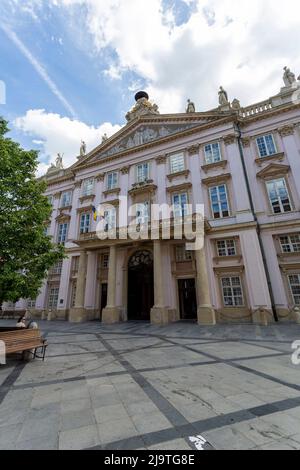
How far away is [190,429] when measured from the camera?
3.20 meters

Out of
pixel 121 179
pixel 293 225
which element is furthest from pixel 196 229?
pixel 121 179

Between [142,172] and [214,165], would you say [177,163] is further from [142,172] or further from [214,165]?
[142,172]

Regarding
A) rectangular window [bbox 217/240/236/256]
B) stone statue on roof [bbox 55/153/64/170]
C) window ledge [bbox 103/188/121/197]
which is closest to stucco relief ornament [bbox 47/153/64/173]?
stone statue on roof [bbox 55/153/64/170]

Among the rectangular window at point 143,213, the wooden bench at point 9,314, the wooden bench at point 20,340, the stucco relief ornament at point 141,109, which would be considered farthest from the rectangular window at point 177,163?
the wooden bench at point 9,314

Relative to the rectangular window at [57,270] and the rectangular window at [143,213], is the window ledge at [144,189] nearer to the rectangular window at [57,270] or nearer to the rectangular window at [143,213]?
the rectangular window at [143,213]

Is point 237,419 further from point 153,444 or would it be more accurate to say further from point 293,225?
point 293,225

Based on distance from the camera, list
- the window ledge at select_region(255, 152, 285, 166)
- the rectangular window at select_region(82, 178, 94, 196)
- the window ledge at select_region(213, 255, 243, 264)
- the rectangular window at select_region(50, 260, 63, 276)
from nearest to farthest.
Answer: the window ledge at select_region(213, 255, 243, 264) < the window ledge at select_region(255, 152, 285, 166) < the rectangular window at select_region(50, 260, 63, 276) < the rectangular window at select_region(82, 178, 94, 196)

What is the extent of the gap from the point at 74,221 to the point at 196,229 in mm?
14140

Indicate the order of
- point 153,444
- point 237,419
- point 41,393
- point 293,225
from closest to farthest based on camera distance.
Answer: point 153,444, point 237,419, point 41,393, point 293,225

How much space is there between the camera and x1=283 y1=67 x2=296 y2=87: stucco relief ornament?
19.0 meters

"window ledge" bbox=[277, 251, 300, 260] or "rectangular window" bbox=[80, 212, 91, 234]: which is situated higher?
"rectangular window" bbox=[80, 212, 91, 234]

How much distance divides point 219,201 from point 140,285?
991 centimetres

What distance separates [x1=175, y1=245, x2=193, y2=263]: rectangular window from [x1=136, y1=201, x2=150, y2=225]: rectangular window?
3.82m

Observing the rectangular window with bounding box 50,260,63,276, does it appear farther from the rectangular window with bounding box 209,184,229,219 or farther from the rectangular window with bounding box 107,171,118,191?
the rectangular window with bounding box 209,184,229,219
